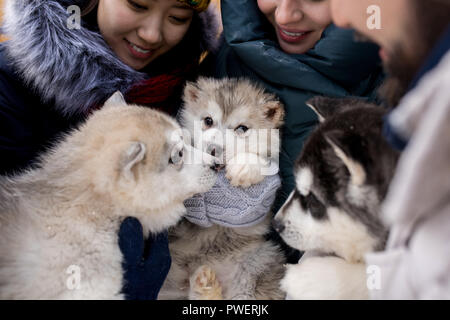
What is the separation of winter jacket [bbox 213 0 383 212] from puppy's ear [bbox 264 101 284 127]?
4 centimetres

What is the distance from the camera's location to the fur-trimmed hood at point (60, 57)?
1719 millimetres

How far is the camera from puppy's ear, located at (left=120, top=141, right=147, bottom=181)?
1.32 metres

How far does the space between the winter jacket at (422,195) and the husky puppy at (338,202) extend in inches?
8.5

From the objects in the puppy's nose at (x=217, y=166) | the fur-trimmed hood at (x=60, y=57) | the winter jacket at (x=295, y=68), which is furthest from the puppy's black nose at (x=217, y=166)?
the fur-trimmed hood at (x=60, y=57)

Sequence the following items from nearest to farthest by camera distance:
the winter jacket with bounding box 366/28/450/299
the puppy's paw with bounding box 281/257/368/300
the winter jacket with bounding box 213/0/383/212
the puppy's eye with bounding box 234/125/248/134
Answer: the winter jacket with bounding box 366/28/450/299
the puppy's paw with bounding box 281/257/368/300
the winter jacket with bounding box 213/0/383/212
the puppy's eye with bounding box 234/125/248/134

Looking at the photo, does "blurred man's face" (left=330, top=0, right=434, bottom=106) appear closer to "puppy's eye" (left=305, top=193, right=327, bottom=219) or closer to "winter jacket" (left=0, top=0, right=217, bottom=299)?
"puppy's eye" (left=305, top=193, right=327, bottom=219)

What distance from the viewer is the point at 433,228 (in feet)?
2.76

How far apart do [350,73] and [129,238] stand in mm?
1221

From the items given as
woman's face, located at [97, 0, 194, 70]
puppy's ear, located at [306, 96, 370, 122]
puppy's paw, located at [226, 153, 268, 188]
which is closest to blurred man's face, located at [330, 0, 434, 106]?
puppy's ear, located at [306, 96, 370, 122]

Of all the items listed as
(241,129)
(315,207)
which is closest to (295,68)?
(241,129)

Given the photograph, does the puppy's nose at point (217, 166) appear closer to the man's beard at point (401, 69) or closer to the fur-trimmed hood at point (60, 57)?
the fur-trimmed hood at point (60, 57)

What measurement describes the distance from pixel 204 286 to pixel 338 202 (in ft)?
2.66

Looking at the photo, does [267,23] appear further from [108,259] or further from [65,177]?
[108,259]
